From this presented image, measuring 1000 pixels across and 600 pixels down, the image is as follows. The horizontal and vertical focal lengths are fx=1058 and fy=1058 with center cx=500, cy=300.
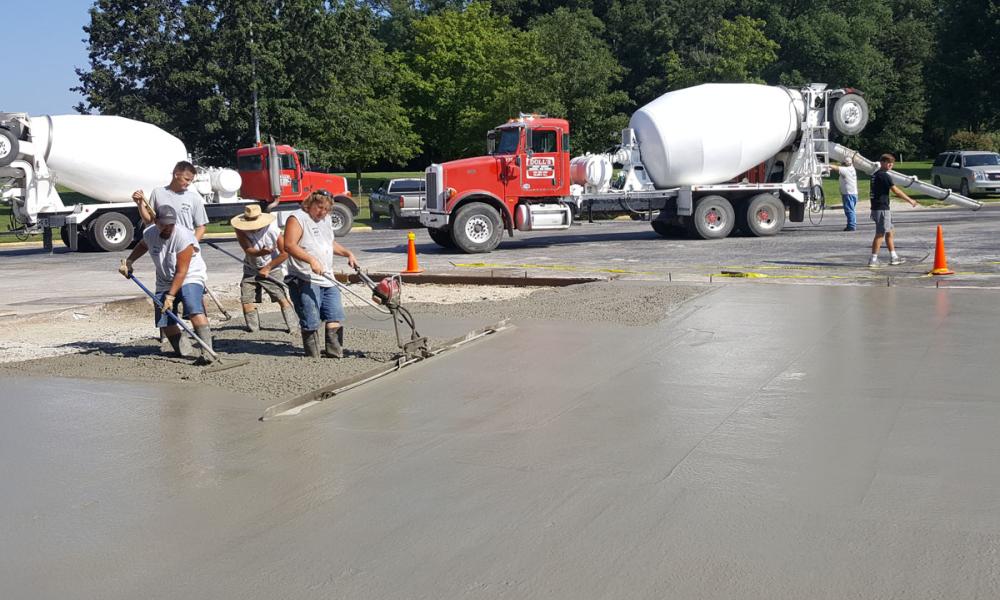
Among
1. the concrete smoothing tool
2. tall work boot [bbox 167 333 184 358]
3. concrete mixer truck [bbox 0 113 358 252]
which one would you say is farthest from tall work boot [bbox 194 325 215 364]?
concrete mixer truck [bbox 0 113 358 252]

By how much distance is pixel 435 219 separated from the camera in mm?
22359

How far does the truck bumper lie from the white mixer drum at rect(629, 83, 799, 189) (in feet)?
16.7

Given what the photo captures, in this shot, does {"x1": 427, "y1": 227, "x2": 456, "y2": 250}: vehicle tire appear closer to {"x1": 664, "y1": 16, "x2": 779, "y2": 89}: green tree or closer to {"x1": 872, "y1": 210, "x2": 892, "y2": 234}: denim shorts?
{"x1": 872, "y1": 210, "x2": 892, "y2": 234}: denim shorts

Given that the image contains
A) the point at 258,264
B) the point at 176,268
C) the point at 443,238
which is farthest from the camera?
the point at 443,238

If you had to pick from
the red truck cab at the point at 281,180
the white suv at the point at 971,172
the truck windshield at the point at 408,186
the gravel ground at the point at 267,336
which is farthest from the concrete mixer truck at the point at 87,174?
the white suv at the point at 971,172

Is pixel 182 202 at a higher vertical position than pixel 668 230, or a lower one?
higher

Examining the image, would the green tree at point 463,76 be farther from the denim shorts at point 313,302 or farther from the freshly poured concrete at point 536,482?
the freshly poured concrete at point 536,482

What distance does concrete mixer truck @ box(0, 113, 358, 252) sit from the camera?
25172 mm

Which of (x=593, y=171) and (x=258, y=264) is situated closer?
(x=258, y=264)

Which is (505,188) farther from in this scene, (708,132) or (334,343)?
(334,343)

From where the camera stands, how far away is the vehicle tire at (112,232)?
25.9 metres

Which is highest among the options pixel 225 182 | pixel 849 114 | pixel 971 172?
pixel 849 114

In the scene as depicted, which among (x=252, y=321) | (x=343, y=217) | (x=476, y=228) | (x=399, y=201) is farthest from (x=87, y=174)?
(x=252, y=321)

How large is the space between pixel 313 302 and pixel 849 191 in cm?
1891
